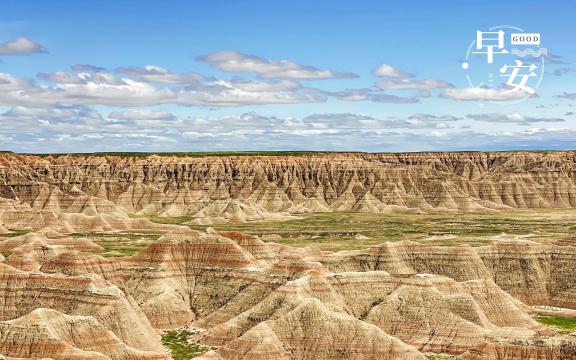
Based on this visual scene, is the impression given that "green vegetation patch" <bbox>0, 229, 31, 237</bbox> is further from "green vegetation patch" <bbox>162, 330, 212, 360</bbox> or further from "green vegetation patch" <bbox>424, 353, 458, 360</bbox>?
"green vegetation patch" <bbox>424, 353, 458, 360</bbox>

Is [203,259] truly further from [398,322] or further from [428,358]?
[428,358]

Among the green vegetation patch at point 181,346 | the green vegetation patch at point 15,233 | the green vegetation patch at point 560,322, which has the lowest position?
the green vegetation patch at point 560,322

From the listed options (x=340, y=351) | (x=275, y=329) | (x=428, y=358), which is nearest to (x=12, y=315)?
(x=275, y=329)

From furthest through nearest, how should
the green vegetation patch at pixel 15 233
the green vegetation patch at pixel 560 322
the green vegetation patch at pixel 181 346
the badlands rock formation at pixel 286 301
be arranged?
the green vegetation patch at pixel 15 233 → the green vegetation patch at pixel 560 322 → the green vegetation patch at pixel 181 346 → the badlands rock formation at pixel 286 301

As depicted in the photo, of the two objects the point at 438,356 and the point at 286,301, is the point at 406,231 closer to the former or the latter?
the point at 286,301

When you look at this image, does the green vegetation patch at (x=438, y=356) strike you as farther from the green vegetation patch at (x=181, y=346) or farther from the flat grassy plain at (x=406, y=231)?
the flat grassy plain at (x=406, y=231)

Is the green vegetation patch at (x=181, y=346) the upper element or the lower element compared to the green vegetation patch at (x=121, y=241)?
lower

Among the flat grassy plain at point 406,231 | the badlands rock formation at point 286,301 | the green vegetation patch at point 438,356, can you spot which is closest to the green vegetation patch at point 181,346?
the badlands rock formation at point 286,301
